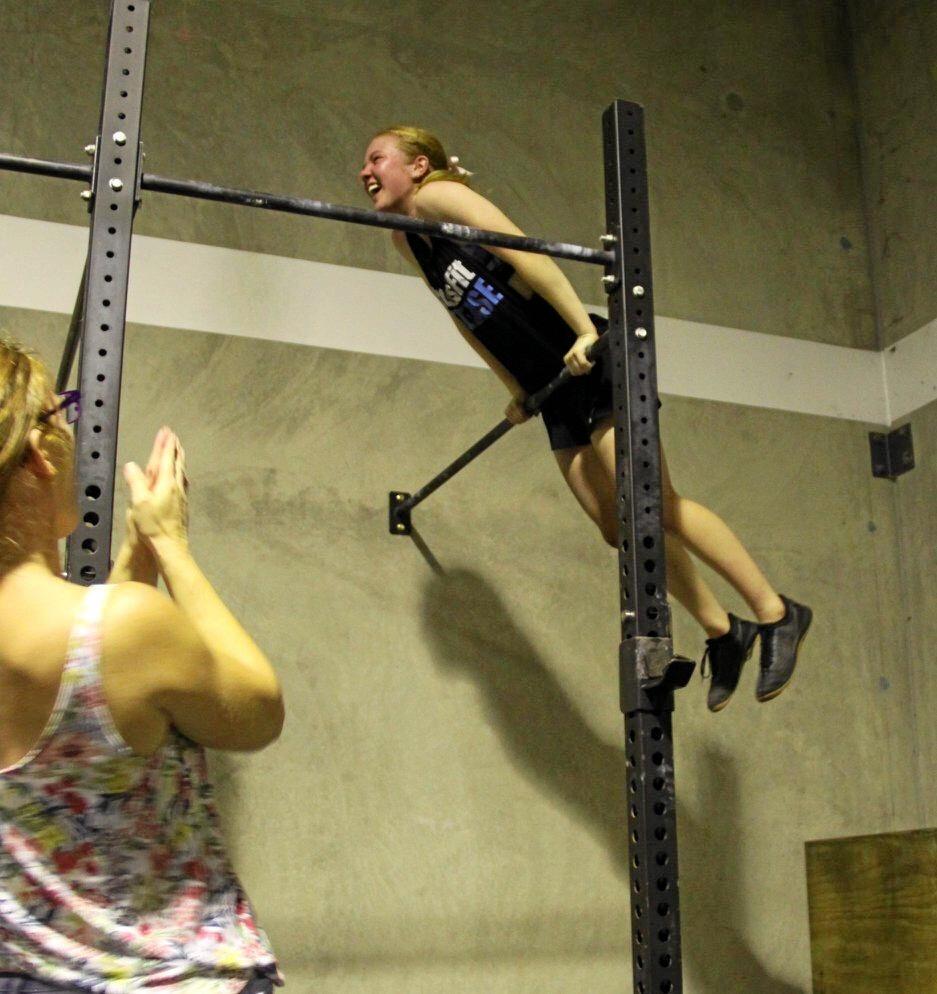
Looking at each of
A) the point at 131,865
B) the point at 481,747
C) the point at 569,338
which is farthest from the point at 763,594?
the point at 131,865

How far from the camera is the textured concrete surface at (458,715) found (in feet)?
9.32

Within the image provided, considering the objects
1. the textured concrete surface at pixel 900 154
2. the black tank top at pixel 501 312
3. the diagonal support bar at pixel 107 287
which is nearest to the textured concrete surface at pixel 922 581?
the textured concrete surface at pixel 900 154

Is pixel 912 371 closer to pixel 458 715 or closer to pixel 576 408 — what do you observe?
pixel 576 408

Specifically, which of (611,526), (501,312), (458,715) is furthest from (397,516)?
(501,312)

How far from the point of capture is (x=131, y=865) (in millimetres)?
1083

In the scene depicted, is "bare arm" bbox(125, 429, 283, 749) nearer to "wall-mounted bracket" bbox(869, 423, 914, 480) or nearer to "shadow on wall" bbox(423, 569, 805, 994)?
"shadow on wall" bbox(423, 569, 805, 994)

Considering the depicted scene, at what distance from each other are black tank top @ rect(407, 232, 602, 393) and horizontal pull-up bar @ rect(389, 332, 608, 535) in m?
0.06

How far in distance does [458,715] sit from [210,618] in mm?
1912

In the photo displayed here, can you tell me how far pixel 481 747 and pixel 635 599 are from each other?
1276mm

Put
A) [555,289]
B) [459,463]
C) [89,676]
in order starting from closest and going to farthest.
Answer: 1. [89,676]
2. [555,289]
3. [459,463]

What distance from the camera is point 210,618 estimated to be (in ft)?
3.83

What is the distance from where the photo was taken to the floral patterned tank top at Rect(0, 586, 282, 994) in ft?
3.45

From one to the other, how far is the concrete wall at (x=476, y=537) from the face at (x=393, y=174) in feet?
1.93

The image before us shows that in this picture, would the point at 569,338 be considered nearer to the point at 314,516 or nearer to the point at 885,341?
the point at 314,516
